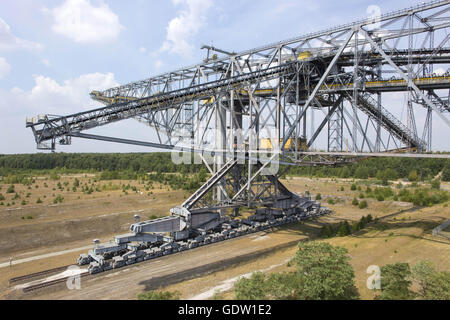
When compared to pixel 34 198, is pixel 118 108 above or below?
above

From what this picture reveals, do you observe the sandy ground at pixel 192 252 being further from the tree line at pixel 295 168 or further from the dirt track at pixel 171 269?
the tree line at pixel 295 168

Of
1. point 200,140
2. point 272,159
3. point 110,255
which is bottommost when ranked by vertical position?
point 110,255

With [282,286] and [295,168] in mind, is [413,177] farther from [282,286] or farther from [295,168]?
[282,286]

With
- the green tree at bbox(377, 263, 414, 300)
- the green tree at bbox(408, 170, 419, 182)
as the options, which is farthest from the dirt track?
the green tree at bbox(408, 170, 419, 182)

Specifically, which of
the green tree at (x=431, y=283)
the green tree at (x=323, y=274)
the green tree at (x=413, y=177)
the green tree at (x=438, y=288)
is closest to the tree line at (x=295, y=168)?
the green tree at (x=413, y=177)

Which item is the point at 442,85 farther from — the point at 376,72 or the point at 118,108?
the point at 118,108

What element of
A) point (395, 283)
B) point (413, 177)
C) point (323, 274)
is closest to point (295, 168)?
point (413, 177)

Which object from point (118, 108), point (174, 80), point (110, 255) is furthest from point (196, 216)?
point (174, 80)
